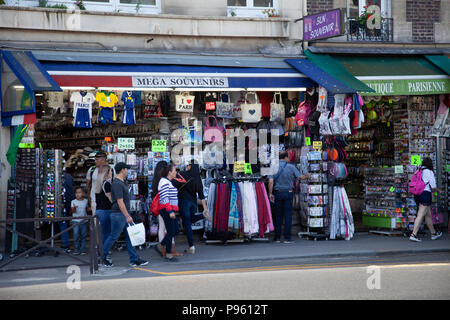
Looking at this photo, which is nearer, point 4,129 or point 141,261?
point 141,261

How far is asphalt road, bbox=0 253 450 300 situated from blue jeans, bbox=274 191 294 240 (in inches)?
103

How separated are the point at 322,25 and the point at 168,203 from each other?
5.61m

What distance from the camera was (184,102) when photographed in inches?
587

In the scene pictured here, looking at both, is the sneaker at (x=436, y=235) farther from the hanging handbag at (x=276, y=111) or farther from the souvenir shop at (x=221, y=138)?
the hanging handbag at (x=276, y=111)

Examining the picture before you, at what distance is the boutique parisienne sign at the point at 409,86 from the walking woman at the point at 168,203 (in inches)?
219

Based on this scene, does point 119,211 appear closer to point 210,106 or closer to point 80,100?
point 80,100

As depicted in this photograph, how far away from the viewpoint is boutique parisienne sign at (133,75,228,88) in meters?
13.7

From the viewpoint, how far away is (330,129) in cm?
1457

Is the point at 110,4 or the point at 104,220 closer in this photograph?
the point at 104,220

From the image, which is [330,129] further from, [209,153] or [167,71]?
[167,71]

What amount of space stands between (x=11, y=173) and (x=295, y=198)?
644 centimetres

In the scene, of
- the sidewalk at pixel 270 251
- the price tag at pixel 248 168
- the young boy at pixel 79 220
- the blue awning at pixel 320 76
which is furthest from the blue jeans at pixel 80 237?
the blue awning at pixel 320 76

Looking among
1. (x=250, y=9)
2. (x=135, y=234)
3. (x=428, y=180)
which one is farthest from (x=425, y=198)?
(x=135, y=234)
